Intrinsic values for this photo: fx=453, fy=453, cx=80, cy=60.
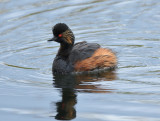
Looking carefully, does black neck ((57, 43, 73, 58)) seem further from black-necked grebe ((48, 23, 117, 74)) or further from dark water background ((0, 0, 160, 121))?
→ dark water background ((0, 0, 160, 121))

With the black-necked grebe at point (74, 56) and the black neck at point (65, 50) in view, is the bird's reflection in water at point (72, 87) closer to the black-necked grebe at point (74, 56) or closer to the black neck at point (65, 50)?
the black-necked grebe at point (74, 56)

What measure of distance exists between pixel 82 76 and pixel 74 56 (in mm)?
541

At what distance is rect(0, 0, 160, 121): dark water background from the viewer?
773 centimetres

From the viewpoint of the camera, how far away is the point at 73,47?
10867 mm

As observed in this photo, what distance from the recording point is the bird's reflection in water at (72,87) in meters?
7.68

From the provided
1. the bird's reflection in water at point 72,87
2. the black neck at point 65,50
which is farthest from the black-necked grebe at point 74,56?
the bird's reflection in water at point 72,87

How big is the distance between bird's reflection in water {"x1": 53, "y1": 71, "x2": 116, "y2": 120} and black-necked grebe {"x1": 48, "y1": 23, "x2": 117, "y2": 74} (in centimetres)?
25

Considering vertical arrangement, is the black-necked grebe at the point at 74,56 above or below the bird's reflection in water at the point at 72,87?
above

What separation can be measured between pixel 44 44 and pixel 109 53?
2.22 metres

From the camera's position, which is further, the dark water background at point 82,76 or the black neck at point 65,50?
the black neck at point 65,50

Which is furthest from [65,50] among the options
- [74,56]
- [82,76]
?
[82,76]

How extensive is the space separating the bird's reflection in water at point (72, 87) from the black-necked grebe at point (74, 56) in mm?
249

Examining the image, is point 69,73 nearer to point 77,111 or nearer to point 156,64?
point 156,64

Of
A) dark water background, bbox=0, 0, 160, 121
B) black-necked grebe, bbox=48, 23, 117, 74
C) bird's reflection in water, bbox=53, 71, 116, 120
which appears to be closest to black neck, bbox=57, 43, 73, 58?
black-necked grebe, bbox=48, 23, 117, 74
